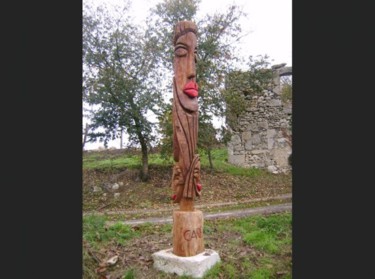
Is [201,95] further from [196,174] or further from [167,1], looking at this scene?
[196,174]

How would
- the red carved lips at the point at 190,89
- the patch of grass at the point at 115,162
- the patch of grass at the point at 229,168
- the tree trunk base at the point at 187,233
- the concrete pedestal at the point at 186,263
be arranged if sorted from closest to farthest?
the concrete pedestal at the point at 186,263 → the tree trunk base at the point at 187,233 → the red carved lips at the point at 190,89 → the patch of grass at the point at 115,162 → the patch of grass at the point at 229,168

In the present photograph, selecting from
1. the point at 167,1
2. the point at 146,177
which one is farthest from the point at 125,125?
the point at 167,1

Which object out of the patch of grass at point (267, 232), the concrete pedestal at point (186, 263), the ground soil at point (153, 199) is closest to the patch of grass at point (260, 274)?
the ground soil at point (153, 199)

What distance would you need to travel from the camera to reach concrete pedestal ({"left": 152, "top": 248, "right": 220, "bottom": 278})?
497cm

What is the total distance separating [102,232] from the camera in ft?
23.1

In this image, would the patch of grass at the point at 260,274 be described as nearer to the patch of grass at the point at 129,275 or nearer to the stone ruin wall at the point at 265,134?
the patch of grass at the point at 129,275

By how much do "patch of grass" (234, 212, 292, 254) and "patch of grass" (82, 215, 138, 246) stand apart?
2377 millimetres

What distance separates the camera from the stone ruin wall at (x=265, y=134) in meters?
16.7

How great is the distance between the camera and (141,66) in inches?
501

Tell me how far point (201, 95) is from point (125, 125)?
2.97 metres

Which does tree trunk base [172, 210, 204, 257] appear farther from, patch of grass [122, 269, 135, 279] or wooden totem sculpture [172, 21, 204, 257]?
patch of grass [122, 269, 135, 279]

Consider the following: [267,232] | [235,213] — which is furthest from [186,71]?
[235,213]

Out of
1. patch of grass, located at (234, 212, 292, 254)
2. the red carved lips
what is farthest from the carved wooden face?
patch of grass, located at (234, 212, 292, 254)

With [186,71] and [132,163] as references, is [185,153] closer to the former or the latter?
[186,71]
